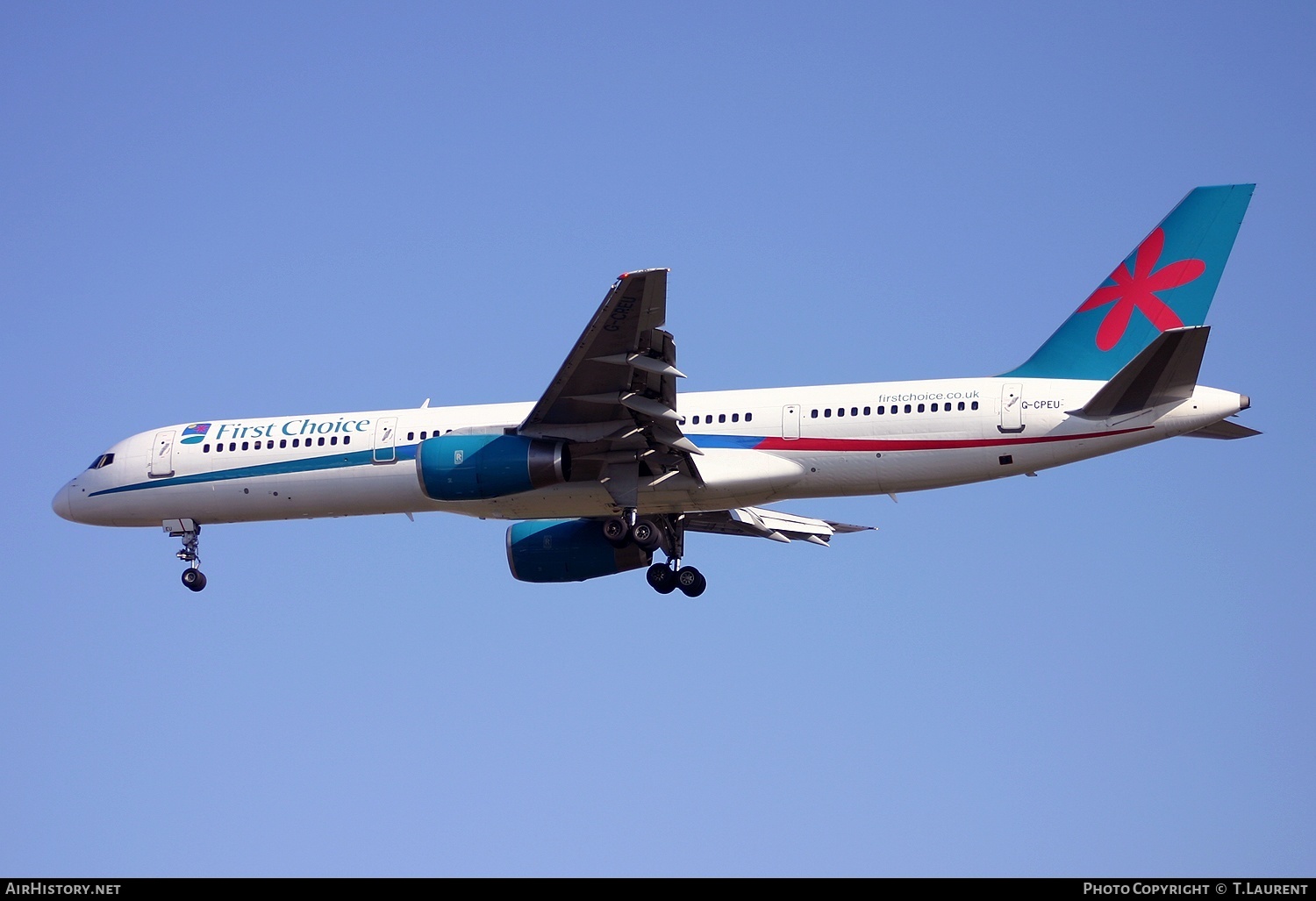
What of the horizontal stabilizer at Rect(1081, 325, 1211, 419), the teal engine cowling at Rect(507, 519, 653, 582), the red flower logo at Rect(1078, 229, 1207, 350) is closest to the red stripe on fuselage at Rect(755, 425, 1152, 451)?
the horizontal stabilizer at Rect(1081, 325, 1211, 419)

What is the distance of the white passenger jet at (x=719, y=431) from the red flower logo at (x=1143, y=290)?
3 centimetres

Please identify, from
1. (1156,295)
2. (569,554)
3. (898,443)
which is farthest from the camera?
(569,554)

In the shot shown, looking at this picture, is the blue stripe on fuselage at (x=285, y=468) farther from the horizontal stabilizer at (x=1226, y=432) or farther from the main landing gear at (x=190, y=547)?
the horizontal stabilizer at (x=1226, y=432)

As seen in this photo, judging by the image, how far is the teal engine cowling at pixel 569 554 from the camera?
115 ft

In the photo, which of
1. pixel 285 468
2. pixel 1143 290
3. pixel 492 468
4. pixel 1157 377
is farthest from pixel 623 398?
pixel 1143 290

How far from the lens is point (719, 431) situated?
3080 centimetres

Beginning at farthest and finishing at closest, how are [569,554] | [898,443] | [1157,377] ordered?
[569,554]
[898,443]
[1157,377]

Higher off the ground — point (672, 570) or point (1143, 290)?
point (1143, 290)

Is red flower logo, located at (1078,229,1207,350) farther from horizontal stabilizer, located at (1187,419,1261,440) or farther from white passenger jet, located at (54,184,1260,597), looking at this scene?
horizontal stabilizer, located at (1187,419,1261,440)

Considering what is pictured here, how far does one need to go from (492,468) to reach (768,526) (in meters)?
9.31

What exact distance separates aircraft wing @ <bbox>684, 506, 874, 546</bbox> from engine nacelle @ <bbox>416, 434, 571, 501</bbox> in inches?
269

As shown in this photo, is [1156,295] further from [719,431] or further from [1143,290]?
[719,431]

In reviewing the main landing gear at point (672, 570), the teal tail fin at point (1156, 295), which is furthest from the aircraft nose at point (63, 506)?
the teal tail fin at point (1156, 295)

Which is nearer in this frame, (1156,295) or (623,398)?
(623,398)
